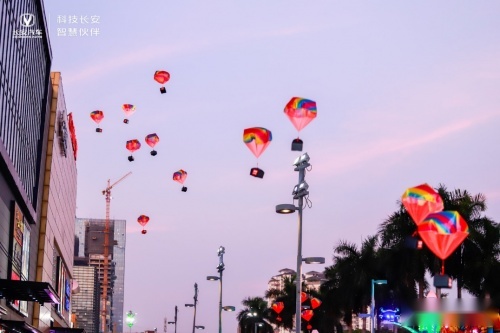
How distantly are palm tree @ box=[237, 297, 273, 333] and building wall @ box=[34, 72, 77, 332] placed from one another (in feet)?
191

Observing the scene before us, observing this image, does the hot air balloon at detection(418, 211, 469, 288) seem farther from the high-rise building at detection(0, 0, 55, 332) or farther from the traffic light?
the high-rise building at detection(0, 0, 55, 332)

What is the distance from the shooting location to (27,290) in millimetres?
40750

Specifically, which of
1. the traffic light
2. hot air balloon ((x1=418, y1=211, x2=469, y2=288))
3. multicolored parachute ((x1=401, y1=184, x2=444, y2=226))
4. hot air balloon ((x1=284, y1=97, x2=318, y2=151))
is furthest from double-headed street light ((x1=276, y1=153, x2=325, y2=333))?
multicolored parachute ((x1=401, y1=184, x2=444, y2=226))

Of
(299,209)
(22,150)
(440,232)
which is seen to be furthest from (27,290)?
(440,232)

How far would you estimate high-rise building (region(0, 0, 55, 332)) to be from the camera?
142ft

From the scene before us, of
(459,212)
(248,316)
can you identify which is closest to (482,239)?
(459,212)

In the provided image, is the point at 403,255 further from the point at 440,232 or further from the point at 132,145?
the point at 132,145

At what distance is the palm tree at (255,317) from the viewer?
144 m

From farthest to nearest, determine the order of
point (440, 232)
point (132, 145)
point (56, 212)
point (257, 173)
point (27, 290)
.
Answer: point (132, 145) < point (56, 212) < point (440, 232) < point (27, 290) < point (257, 173)

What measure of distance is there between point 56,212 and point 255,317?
75739mm

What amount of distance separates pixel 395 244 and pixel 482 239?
23.5ft

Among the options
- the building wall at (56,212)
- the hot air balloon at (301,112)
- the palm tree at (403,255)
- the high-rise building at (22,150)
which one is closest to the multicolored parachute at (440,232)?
the palm tree at (403,255)

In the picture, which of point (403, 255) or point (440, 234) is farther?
point (403, 255)

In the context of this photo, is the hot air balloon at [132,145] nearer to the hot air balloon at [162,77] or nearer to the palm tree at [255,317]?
the hot air balloon at [162,77]
